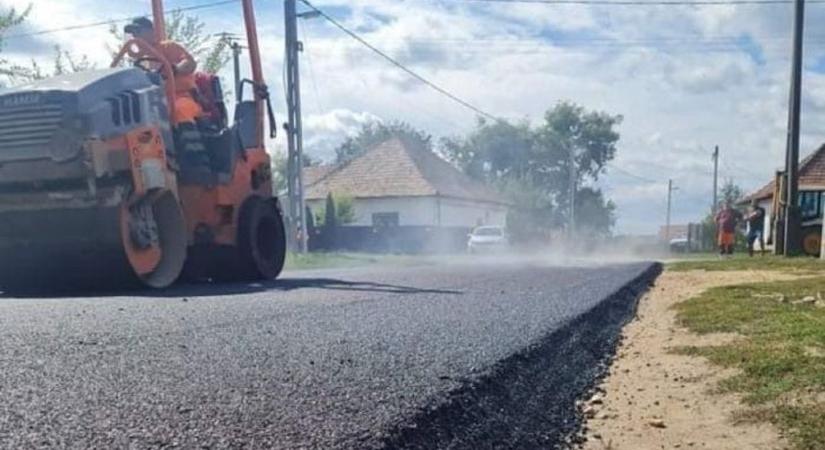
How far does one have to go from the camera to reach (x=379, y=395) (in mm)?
2672

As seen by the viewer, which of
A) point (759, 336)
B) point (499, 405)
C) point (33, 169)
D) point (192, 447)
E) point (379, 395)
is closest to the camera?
point (192, 447)

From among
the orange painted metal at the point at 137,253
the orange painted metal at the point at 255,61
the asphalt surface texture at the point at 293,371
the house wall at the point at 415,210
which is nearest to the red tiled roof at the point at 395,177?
the house wall at the point at 415,210

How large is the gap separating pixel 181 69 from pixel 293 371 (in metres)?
5.58

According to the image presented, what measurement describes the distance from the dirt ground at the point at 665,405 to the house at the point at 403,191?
2350cm

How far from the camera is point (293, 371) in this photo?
2.91 meters

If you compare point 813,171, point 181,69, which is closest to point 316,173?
point 813,171

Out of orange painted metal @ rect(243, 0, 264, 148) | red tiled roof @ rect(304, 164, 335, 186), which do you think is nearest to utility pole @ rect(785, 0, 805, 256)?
orange painted metal @ rect(243, 0, 264, 148)

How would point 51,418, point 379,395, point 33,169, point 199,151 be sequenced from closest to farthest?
point 51,418 < point 379,395 < point 33,169 < point 199,151

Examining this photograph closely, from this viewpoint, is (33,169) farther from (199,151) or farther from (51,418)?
(51,418)

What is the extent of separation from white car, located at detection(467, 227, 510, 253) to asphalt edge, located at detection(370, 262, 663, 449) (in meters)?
20.4

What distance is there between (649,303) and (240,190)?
13.7 ft

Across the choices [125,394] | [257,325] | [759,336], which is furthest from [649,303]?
[125,394]

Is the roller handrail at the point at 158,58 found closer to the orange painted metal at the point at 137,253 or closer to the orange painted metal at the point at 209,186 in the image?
Result: the orange painted metal at the point at 209,186

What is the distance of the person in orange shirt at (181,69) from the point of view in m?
7.75
